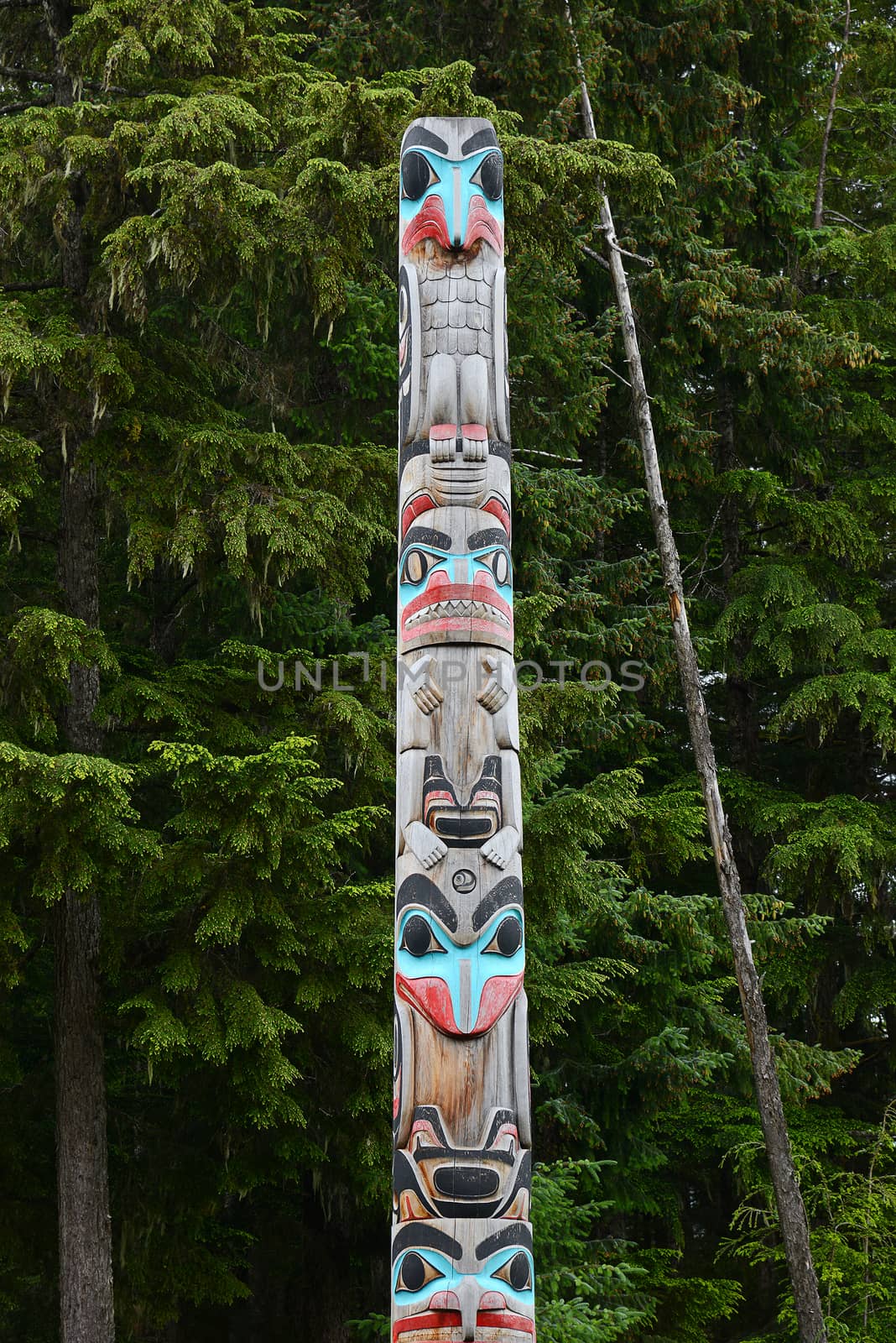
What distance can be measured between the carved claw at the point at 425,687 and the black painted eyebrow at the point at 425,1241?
90.1 inches

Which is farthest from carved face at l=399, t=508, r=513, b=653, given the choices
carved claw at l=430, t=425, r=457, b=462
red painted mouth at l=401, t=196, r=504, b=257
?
red painted mouth at l=401, t=196, r=504, b=257

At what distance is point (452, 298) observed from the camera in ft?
23.7

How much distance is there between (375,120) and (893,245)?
9.30 m

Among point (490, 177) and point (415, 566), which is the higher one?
point (490, 177)

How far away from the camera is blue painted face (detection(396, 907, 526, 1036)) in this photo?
609cm

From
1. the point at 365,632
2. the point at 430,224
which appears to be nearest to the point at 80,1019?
the point at 365,632

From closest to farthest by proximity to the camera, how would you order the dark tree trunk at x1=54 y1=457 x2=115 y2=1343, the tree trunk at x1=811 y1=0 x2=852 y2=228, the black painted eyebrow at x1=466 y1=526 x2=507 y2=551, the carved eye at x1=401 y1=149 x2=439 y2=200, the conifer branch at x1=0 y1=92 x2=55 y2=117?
1. the black painted eyebrow at x1=466 y1=526 x2=507 y2=551
2. the carved eye at x1=401 y1=149 x2=439 y2=200
3. the dark tree trunk at x1=54 y1=457 x2=115 y2=1343
4. the conifer branch at x1=0 y1=92 x2=55 y2=117
5. the tree trunk at x1=811 y1=0 x2=852 y2=228

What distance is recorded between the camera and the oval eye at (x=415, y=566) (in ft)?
22.6

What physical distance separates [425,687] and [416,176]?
2820 millimetres

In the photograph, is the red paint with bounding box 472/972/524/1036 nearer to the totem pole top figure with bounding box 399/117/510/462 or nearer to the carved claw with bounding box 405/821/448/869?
the carved claw with bounding box 405/821/448/869

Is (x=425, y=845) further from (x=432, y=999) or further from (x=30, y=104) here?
(x=30, y=104)

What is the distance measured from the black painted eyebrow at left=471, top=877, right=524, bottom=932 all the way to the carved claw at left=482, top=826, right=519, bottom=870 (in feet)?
0.29

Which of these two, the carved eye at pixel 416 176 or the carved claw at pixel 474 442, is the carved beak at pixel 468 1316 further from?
the carved eye at pixel 416 176

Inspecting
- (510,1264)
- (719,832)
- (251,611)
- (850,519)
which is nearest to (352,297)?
(251,611)
